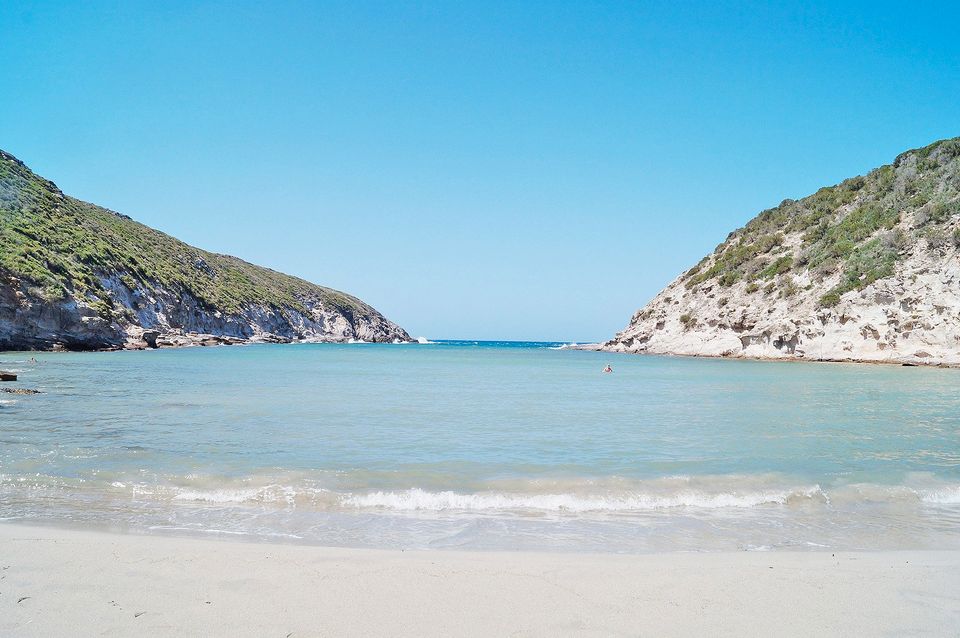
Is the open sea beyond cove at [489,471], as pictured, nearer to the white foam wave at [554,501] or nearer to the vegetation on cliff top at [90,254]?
the white foam wave at [554,501]

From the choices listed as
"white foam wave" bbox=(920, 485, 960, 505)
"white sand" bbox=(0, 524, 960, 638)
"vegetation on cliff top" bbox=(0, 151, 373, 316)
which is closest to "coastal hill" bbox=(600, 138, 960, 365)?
"white foam wave" bbox=(920, 485, 960, 505)

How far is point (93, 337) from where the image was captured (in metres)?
47.2

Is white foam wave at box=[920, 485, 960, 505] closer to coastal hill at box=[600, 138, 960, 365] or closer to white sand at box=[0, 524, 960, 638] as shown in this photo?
white sand at box=[0, 524, 960, 638]

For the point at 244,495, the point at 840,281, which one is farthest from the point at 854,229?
the point at 244,495

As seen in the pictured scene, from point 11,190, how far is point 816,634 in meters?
73.2

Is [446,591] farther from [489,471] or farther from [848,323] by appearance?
[848,323]

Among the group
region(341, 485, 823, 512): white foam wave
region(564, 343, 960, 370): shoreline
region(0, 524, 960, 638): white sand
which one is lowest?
region(341, 485, 823, 512): white foam wave

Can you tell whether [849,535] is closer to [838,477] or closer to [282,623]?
[838,477]

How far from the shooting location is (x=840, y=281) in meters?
45.4

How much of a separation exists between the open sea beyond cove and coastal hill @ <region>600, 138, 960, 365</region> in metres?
24.8

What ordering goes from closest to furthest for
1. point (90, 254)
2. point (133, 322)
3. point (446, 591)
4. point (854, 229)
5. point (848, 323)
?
point (446, 591) < point (848, 323) < point (854, 229) < point (90, 254) < point (133, 322)

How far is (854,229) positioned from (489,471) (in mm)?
52801

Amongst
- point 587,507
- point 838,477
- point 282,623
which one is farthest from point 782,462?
point 282,623

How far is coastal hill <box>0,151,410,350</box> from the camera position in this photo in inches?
1713
